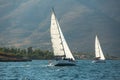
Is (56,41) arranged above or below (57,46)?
above

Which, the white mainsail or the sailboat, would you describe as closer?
the sailboat

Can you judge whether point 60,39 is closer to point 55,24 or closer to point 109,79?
point 55,24

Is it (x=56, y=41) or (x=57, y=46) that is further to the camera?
(x=56, y=41)

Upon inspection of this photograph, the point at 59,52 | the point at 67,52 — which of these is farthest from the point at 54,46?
the point at 67,52

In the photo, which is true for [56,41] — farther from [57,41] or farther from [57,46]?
[57,46]

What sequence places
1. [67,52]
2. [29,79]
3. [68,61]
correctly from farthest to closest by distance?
[67,52] < [68,61] < [29,79]

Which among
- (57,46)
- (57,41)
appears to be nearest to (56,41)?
(57,41)

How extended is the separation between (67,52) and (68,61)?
16634 millimetres

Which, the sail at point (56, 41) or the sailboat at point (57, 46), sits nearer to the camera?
the sailboat at point (57, 46)

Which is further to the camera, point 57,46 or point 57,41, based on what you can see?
point 57,41

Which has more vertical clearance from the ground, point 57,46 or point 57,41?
point 57,41

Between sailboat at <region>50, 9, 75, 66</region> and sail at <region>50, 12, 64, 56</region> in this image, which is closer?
sailboat at <region>50, 9, 75, 66</region>

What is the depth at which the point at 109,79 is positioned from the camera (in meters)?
83.5

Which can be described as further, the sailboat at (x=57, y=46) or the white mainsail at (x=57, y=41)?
the white mainsail at (x=57, y=41)
